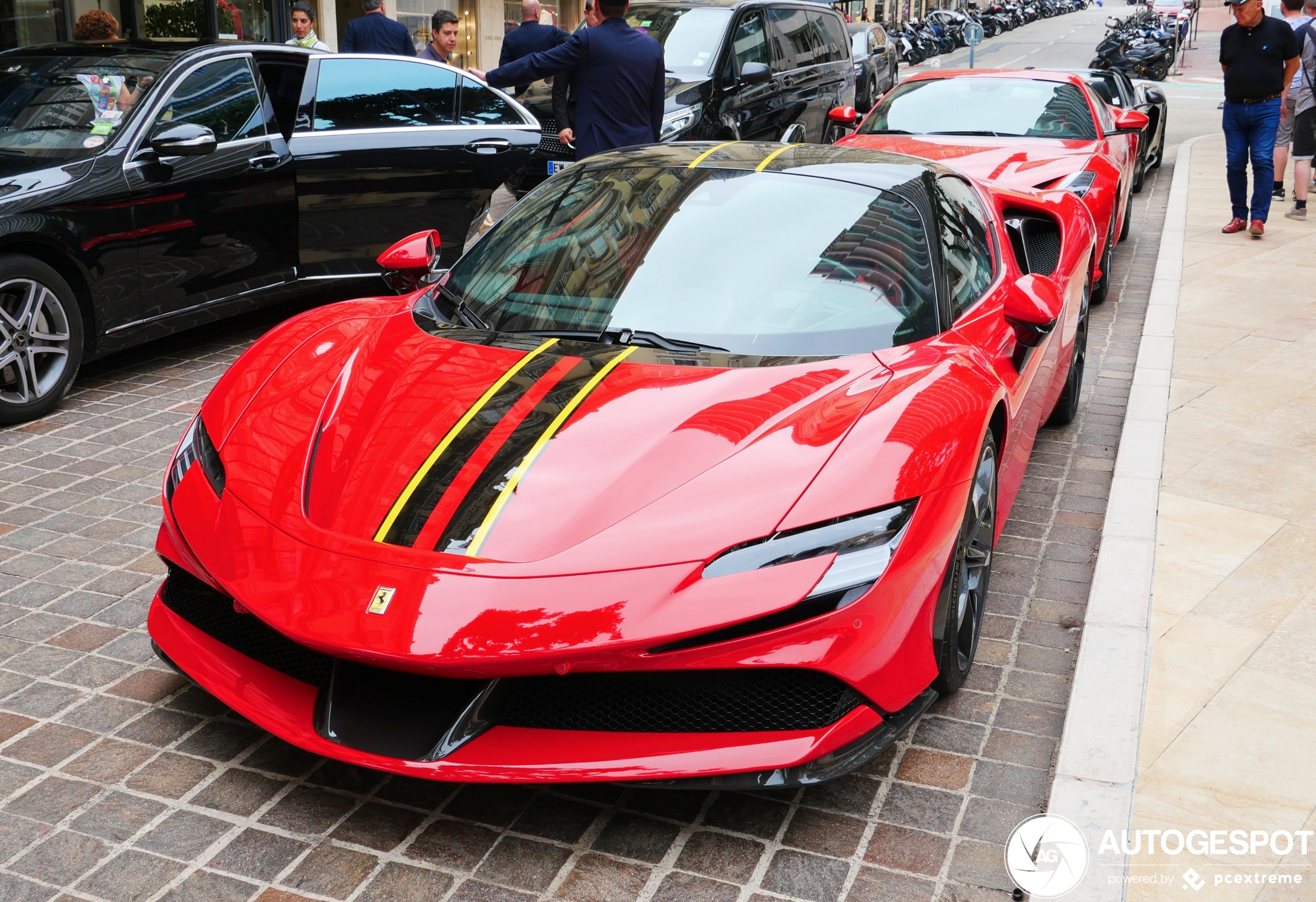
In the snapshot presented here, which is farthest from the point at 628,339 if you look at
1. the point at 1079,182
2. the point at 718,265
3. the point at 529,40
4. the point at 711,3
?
the point at 711,3

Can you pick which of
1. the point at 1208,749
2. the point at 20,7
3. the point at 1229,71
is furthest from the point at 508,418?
the point at 20,7

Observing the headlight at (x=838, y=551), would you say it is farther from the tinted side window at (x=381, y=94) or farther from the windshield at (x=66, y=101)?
the tinted side window at (x=381, y=94)

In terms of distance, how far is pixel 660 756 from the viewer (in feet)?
8.46

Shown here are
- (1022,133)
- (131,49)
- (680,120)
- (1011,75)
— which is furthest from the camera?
(680,120)

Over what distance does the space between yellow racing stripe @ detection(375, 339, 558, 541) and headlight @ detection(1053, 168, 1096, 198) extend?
5.14 meters

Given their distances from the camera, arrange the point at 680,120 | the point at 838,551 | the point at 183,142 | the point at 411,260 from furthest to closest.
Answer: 1. the point at 680,120
2. the point at 183,142
3. the point at 411,260
4. the point at 838,551

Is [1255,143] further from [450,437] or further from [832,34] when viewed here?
[450,437]

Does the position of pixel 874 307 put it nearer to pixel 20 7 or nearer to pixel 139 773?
pixel 139 773

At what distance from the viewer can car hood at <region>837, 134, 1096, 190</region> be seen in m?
7.84

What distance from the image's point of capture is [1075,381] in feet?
19.3

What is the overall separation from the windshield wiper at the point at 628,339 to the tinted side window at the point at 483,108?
482 centimetres

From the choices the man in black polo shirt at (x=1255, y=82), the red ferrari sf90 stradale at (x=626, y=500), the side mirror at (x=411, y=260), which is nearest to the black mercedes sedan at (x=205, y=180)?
the side mirror at (x=411, y=260)

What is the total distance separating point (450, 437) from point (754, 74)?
27.5ft

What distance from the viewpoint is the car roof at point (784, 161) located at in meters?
4.12
